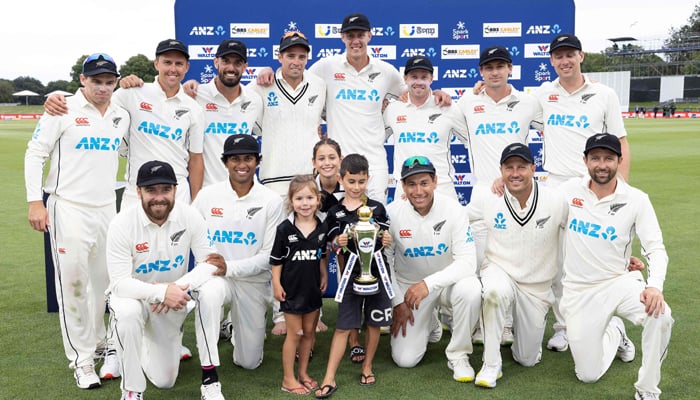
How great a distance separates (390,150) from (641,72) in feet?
263

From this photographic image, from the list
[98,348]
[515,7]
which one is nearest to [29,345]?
[98,348]

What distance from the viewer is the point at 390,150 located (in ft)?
24.9

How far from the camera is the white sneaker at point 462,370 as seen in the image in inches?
176

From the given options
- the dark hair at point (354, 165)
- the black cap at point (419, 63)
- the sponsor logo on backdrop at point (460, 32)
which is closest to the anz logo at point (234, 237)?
the dark hair at point (354, 165)

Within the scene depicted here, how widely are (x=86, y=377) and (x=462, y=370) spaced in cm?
286

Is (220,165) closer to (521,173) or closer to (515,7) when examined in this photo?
(521,173)

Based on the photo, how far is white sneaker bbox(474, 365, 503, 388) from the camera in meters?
4.34

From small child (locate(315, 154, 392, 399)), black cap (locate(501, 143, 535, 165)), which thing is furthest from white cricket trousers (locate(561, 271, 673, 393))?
small child (locate(315, 154, 392, 399))

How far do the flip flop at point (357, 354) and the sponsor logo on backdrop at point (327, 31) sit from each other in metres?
4.00

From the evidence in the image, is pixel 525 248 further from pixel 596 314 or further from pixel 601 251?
pixel 596 314

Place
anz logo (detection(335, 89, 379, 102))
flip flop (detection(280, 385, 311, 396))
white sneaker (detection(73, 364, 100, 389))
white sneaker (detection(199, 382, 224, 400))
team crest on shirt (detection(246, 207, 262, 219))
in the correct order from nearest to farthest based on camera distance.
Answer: white sneaker (detection(199, 382, 224, 400)), flip flop (detection(280, 385, 311, 396)), white sneaker (detection(73, 364, 100, 389)), team crest on shirt (detection(246, 207, 262, 219)), anz logo (detection(335, 89, 379, 102))

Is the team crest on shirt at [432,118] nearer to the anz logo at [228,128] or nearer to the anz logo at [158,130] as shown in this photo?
the anz logo at [228,128]

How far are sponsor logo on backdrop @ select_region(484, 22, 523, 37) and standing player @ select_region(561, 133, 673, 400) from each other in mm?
3200

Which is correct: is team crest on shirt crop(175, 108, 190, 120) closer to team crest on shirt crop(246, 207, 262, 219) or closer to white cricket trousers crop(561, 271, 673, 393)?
team crest on shirt crop(246, 207, 262, 219)
